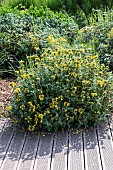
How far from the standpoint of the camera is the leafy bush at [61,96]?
4.38 meters

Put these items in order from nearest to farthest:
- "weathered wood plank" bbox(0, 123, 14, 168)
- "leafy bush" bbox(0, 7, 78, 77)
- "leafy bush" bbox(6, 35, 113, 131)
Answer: "weathered wood plank" bbox(0, 123, 14, 168), "leafy bush" bbox(6, 35, 113, 131), "leafy bush" bbox(0, 7, 78, 77)

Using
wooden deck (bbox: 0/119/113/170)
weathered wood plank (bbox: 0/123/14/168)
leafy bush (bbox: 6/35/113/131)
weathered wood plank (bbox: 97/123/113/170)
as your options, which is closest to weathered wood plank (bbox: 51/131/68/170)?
wooden deck (bbox: 0/119/113/170)

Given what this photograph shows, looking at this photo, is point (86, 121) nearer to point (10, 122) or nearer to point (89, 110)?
point (89, 110)

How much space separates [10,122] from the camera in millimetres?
4695

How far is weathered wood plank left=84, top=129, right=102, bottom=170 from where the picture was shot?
3755 mm

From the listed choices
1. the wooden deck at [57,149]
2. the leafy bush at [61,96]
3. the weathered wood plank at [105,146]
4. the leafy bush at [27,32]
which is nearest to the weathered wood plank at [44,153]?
the wooden deck at [57,149]

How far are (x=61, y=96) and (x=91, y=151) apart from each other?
734 millimetres

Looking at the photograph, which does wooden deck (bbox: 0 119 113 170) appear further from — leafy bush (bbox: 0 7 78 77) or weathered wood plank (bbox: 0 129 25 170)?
leafy bush (bbox: 0 7 78 77)

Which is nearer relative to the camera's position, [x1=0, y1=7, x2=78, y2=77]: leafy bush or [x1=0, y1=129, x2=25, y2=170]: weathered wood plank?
[x1=0, y1=129, x2=25, y2=170]: weathered wood plank

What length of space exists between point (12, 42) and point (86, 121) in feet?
7.41

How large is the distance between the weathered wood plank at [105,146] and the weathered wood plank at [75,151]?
0.21 meters

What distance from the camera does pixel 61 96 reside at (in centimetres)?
439

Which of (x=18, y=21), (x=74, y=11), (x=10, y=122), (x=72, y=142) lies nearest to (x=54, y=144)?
(x=72, y=142)

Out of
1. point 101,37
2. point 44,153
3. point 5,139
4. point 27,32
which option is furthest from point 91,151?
point 27,32
